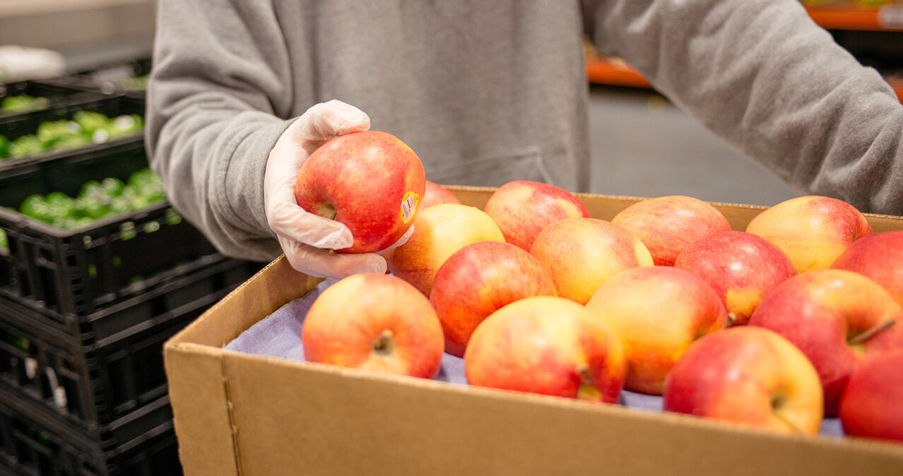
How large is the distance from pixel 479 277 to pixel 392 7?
2.63ft

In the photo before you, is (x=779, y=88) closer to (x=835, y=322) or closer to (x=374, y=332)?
(x=835, y=322)

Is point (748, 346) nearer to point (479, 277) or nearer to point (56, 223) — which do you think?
point (479, 277)

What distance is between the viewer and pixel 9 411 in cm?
153

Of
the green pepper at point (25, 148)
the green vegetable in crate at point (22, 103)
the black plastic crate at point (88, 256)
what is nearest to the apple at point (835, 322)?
the black plastic crate at point (88, 256)

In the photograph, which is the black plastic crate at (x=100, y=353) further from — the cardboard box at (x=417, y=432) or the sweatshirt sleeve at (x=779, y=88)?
the sweatshirt sleeve at (x=779, y=88)

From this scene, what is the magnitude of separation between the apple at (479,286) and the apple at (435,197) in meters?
0.19

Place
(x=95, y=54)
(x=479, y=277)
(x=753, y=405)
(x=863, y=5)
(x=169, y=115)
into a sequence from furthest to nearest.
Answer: (x=863, y=5)
(x=95, y=54)
(x=169, y=115)
(x=479, y=277)
(x=753, y=405)

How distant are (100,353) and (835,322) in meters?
1.23

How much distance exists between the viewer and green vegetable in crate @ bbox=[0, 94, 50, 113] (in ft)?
7.32

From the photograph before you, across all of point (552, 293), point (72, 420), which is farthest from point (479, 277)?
point (72, 420)

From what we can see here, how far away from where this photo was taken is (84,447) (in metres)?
1.35

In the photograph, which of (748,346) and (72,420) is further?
(72,420)

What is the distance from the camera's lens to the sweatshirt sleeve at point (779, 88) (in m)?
0.96

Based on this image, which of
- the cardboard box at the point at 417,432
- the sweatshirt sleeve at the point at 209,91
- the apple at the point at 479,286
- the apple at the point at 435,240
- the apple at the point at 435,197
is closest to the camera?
the cardboard box at the point at 417,432
